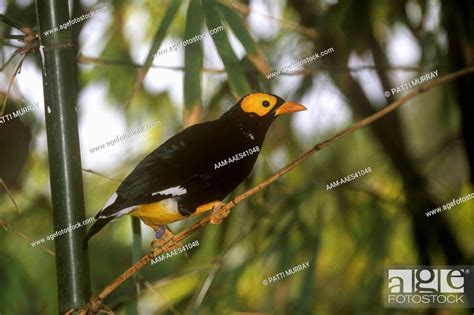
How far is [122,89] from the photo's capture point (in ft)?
2.51

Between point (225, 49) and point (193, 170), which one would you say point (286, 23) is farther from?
point (193, 170)

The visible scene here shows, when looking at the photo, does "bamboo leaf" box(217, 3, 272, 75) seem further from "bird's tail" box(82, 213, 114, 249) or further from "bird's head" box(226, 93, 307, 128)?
"bird's tail" box(82, 213, 114, 249)

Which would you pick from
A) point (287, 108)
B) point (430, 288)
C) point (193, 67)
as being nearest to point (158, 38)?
point (193, 67)

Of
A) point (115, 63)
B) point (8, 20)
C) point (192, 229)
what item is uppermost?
point (115, 63)

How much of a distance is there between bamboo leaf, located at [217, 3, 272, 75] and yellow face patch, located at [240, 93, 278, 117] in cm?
5

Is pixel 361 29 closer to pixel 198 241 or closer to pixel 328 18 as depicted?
pixel 328 18

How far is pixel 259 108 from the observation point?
67 centimetres

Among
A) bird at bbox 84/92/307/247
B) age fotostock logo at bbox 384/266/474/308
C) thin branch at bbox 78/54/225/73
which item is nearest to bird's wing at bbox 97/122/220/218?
bird at bbox 84/92/307/247

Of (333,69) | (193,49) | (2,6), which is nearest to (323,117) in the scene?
(333,69)

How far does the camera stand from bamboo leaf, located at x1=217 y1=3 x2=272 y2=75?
2.26ft

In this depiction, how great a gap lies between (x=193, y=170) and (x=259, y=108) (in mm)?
97

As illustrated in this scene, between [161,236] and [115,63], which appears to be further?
[115,63]

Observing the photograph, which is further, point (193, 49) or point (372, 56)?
point (372, 56)

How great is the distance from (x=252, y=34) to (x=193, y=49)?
0.26 feet
